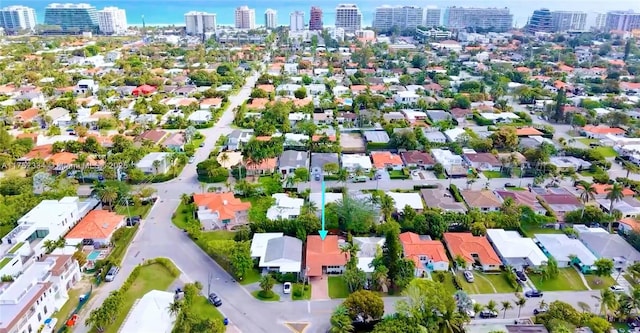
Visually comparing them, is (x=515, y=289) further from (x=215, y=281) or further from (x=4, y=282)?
(x=4, y=282)

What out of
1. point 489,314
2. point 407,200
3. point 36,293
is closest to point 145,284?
point 36,293

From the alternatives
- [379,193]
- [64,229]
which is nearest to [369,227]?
[379,193]

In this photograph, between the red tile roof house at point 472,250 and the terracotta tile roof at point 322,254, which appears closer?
the terracotta tile roof at point 322,254

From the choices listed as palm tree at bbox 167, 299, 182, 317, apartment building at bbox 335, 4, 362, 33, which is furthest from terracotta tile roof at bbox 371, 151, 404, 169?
apartment building at bbox 335, 4, 362, 33

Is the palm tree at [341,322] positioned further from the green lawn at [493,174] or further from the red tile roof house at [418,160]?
the green lawn at [493,174]

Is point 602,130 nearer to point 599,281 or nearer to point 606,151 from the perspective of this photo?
point 606,151

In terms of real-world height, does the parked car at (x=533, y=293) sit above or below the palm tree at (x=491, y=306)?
below

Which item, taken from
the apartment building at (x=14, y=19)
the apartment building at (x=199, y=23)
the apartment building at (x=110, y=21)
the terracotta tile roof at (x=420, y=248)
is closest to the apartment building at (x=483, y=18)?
the apartment building at (x=199, y=23)
